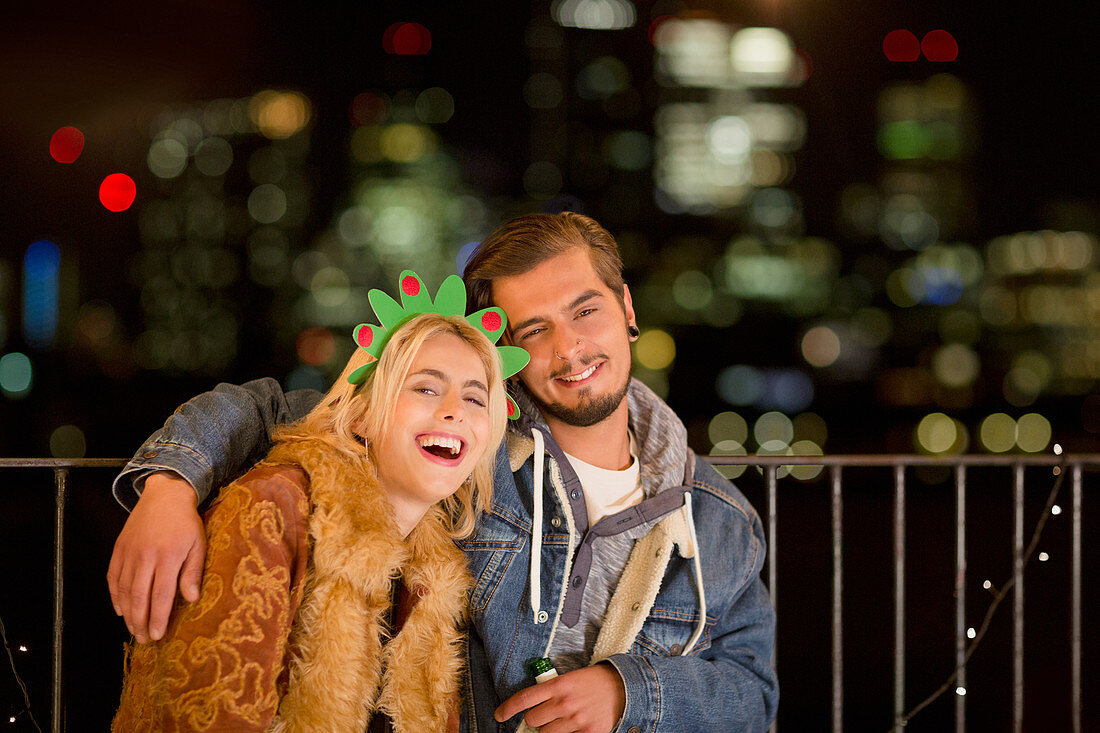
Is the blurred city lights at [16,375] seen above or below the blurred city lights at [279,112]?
below

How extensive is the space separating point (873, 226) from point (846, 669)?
56.8 m

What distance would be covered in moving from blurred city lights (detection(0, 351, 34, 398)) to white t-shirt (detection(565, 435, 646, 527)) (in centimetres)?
5529

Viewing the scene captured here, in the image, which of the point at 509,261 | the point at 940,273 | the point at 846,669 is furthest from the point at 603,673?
the point at 940,273

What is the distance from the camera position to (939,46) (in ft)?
212

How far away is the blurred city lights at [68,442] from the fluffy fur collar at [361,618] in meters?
45.0

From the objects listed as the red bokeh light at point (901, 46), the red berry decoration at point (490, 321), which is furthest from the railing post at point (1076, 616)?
the red bokeh light at point (901, 46)

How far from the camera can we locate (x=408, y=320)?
7.66 feet

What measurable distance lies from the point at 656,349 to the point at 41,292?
1591 inches

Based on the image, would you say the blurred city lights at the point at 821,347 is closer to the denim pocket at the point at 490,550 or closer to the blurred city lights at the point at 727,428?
the blurred city lights at the point at 727,428

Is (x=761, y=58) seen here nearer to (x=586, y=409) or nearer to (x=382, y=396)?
(x=586, y=409)

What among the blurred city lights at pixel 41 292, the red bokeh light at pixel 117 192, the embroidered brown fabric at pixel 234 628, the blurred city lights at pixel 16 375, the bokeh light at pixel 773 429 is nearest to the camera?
the embroidered brown fabric at pixel 234 628

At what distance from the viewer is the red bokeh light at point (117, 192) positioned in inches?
2186

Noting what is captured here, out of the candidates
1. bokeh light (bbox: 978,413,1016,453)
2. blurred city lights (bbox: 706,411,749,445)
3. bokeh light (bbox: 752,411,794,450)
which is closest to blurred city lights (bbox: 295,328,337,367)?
blurred city lights (bbox: 706,411,749,445)

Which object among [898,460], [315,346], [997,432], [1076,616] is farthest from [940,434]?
[898,460]
